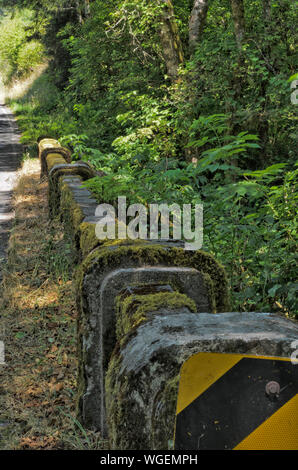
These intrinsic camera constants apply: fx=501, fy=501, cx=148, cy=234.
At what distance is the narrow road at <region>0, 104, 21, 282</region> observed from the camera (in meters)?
7.50

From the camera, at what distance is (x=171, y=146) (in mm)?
10844

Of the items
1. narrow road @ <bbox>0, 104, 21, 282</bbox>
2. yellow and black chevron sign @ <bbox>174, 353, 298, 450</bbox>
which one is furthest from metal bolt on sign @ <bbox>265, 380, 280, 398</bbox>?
narrow road @ <bbox>0, 104, 21, 282</bbox>

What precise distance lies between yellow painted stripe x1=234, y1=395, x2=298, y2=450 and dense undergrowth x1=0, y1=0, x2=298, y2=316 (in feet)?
6.32

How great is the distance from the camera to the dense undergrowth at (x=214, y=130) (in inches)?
164

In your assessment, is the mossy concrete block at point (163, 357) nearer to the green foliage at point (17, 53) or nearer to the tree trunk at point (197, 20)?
the tree trunk at point (197, 20)

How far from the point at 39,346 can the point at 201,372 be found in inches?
104

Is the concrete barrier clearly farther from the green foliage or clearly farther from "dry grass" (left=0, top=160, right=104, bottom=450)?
the green foliage

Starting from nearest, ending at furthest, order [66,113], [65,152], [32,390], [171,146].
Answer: [32,390] < [65,152] < [171,146] < [66,113]

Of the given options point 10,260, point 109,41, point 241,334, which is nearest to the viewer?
point 241,334

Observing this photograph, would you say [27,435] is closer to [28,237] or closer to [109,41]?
[28,237]

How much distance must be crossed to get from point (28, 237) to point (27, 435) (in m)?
4.01

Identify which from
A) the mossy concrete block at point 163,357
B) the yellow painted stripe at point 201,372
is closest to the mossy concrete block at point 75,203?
the mossy concrete block at point 163,357

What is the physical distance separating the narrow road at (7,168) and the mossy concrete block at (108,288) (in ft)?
11.2

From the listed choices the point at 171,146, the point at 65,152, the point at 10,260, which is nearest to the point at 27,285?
the point at 10,260
